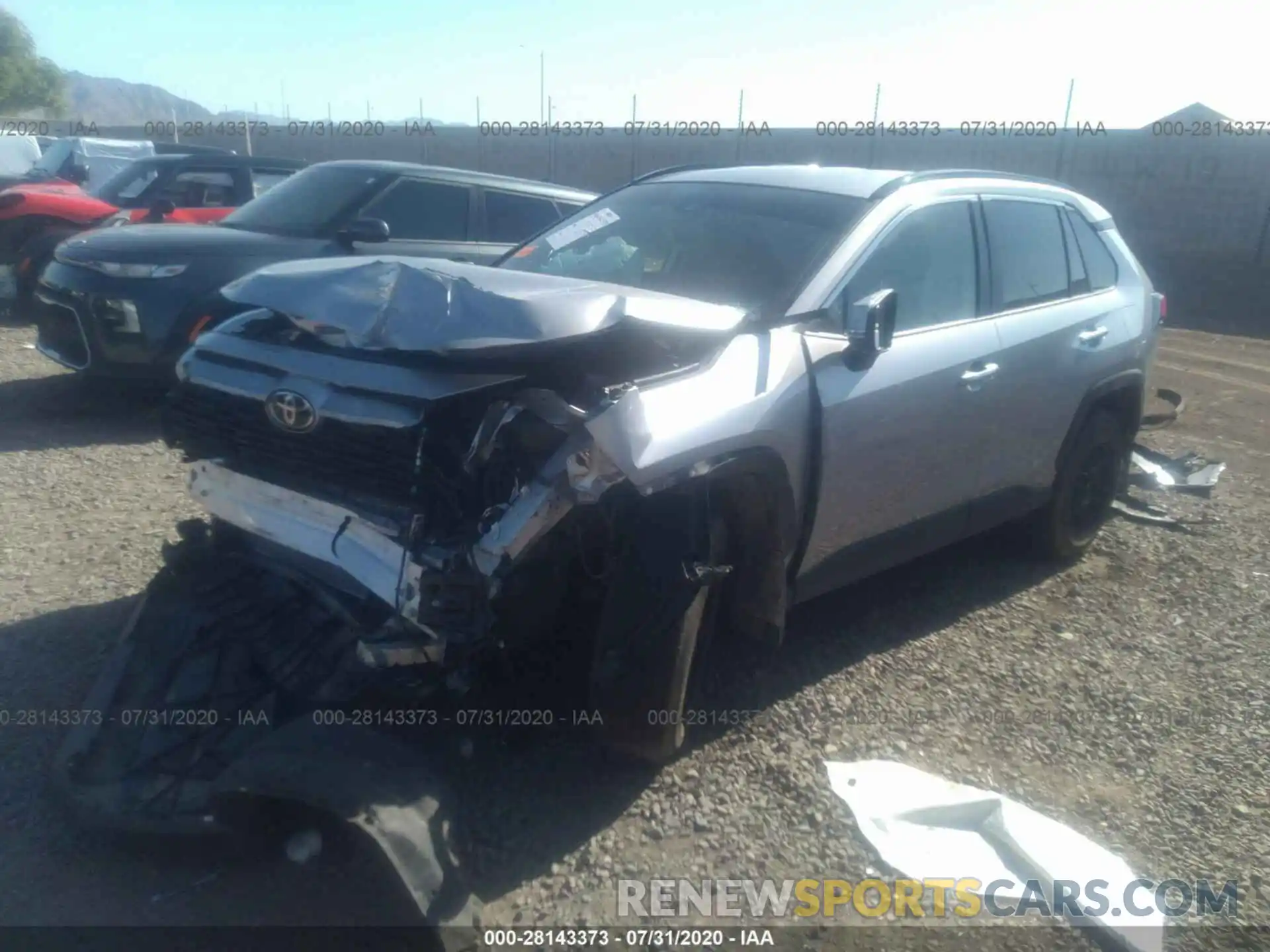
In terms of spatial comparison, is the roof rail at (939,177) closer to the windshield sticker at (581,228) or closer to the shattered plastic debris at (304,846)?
the windshield sticker at (581,228)

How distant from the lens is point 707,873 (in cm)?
292

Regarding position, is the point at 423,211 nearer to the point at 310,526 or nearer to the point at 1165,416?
the point at 310,526

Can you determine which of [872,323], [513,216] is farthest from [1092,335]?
[513,216]

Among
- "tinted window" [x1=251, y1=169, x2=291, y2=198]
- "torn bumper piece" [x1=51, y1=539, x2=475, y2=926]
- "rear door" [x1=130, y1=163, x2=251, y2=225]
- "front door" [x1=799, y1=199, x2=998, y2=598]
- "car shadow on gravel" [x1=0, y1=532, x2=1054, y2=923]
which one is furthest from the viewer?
"tinted window" [x1=251, y1=169, x2=291, y2=198]

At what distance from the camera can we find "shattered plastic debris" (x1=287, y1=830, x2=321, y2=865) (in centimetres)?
277

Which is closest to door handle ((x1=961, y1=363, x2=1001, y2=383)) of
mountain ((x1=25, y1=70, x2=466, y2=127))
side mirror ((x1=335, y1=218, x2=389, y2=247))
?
side mirror ((x1=335, y1=218, x2=389, y2=247))

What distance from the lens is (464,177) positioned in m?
7.96

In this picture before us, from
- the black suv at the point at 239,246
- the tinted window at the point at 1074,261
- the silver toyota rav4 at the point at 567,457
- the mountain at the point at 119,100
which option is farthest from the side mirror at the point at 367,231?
the mountain at the point at 119,100

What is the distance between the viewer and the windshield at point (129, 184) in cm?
1059

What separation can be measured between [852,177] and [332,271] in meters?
2.23

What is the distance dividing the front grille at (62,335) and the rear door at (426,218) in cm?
188

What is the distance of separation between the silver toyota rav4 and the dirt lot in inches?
9.5

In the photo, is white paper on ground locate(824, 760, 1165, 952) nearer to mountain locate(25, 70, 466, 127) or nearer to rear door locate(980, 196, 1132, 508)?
rear door locate(980, 196, 1132, 508)

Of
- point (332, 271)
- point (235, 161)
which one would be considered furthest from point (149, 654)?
point (235, 161)
